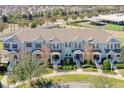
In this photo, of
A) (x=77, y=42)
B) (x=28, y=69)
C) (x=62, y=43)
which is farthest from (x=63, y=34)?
(x=28, y=69)

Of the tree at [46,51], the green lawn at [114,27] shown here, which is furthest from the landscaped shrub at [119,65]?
the tree at [46,51]

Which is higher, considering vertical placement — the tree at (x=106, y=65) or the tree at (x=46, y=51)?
the tree at (x=46, y=51)

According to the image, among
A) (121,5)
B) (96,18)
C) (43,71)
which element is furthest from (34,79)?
(121,5)

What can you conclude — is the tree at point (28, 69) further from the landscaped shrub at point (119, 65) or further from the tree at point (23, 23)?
the landscaped shrub at point (119, 65)
